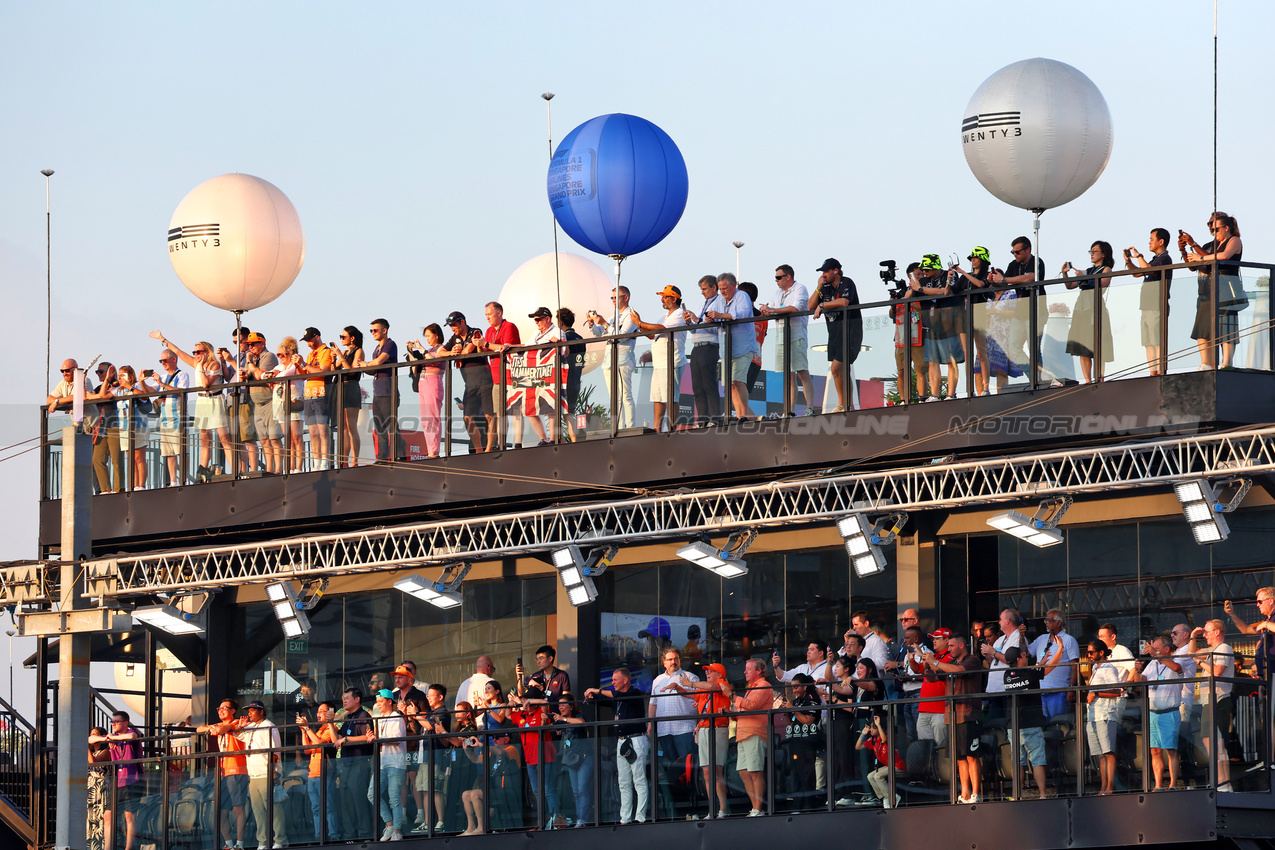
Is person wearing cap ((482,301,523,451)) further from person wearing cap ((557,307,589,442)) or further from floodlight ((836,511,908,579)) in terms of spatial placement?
floodlight ((836,511,908,579))

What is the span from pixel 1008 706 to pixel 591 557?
559cm

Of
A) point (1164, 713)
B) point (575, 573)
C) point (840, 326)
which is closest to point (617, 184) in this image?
point (840, 326)

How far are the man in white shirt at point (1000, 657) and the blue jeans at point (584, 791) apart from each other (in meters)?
3.73

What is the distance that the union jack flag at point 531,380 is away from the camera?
71.4 ft

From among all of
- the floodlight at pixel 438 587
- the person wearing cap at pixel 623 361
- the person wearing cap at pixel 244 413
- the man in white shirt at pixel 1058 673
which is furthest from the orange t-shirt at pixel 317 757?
the man in white shirt at pixel 1058 673

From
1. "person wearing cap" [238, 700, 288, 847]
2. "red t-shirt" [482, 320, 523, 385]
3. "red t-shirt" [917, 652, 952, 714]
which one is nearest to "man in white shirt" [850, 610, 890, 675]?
"red t-shirt" [917, 652, 952, 714]

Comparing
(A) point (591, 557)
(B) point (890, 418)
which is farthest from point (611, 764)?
(B) point (890, 418)

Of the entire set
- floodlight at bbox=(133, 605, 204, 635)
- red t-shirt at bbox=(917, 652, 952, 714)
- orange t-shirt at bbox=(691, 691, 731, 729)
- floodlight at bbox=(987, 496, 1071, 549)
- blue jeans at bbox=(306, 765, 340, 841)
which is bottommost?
blue jeans at bbox=(306, 765, 340, 841)

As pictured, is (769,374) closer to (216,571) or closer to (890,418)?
(890,418)

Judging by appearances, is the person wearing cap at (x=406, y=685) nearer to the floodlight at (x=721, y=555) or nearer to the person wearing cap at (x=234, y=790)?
the person wearing cap at (x=234, y=790)

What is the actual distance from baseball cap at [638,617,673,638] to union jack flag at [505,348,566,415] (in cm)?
295

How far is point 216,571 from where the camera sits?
871 inches

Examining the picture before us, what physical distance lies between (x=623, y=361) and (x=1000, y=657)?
18.9 feet

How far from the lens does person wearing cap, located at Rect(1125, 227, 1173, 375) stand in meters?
18.2
